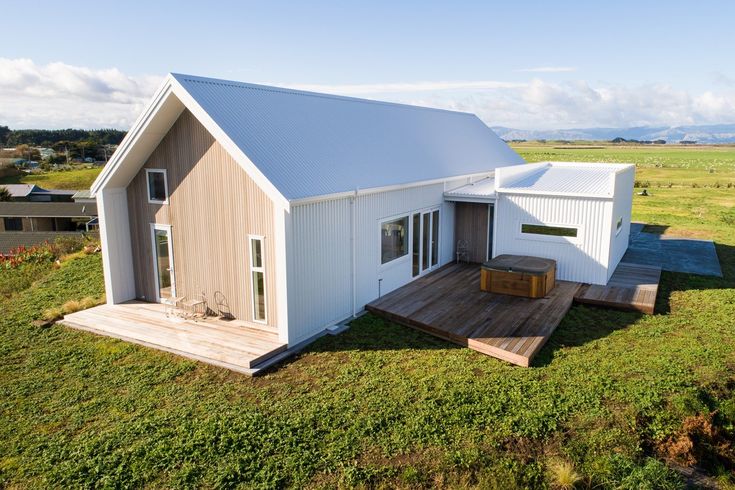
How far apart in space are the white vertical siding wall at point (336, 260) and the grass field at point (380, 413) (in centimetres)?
65

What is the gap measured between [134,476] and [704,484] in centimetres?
678

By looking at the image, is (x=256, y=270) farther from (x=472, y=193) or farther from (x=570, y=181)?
(x=570, y=181)

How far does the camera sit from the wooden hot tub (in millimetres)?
11812

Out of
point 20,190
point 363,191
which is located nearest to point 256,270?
point 363,191

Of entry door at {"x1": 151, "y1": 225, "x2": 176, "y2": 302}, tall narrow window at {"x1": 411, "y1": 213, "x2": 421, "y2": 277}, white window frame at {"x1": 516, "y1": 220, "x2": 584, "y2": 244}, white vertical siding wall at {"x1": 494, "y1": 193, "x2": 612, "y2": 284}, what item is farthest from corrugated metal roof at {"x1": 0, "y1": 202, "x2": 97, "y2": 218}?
white window frame at {"x1": 516, "y1": 220, "x2": 584, "y2": 244}

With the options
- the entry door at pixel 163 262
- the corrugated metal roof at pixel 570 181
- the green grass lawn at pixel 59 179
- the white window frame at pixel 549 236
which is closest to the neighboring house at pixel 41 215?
the green grass lawn at pixel 59 179

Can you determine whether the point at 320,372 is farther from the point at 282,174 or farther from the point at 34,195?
the point at 34,195

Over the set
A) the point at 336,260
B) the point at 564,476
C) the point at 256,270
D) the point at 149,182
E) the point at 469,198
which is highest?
the point at 149,182

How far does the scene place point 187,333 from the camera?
9.88 meters

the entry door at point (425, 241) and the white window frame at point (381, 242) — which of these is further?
the entry door at point (425, 241)

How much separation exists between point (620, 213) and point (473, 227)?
13.9 ft

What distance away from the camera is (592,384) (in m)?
7.83

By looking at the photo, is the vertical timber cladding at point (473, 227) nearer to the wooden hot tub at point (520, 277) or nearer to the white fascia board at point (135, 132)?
the wooden hot tub at point (520, 277)

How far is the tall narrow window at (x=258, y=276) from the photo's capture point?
32.0 ft
